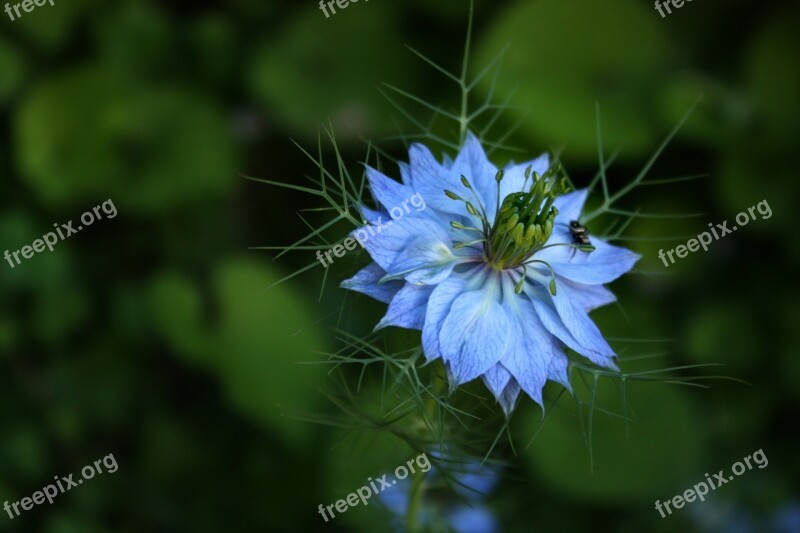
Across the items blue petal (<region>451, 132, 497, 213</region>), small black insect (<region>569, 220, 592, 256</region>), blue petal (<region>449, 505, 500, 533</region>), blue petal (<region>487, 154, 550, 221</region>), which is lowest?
blue petal (<region>449, 505, 500, 533</region>)

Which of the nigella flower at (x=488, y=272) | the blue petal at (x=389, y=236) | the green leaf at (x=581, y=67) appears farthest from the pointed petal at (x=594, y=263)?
the green leaf at (x=581, y=67)

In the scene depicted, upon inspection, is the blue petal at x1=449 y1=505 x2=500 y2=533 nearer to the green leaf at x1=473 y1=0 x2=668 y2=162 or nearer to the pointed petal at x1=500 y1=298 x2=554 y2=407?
the pointed petal at x1=500 y1=298 x2=554 y2=407

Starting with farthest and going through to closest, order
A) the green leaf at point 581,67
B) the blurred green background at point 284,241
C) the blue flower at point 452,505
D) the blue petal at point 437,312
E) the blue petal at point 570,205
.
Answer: the green leaf at point 581,67, the blurred green background at point 284,241, the blue flower at point 452,505, the blue petal at point 570,205, the blue petal at point 437,312

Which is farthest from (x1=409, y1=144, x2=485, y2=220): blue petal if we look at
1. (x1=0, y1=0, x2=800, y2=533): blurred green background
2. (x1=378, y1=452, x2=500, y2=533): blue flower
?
(x1=0, y1=0, x2=800, y2=533): blurred green background

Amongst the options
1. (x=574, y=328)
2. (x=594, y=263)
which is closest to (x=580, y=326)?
(x=574, y=328)

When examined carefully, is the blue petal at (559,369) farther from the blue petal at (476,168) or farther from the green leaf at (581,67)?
the green leaf at (581,67)

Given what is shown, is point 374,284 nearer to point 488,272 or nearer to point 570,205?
point 488,272
